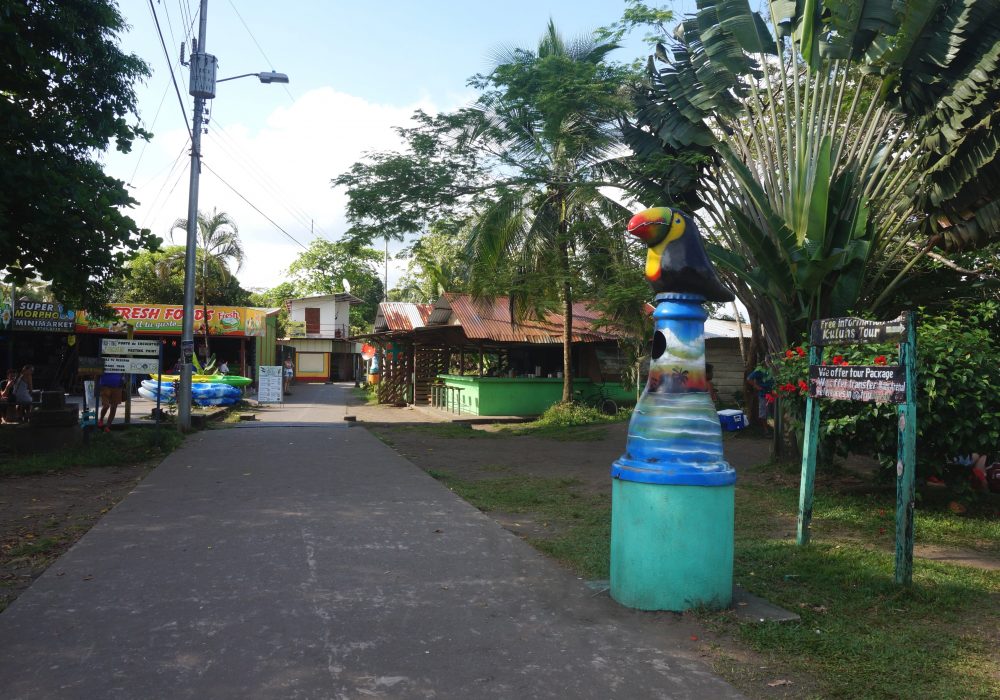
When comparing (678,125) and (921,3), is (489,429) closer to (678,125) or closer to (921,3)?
(678,125)

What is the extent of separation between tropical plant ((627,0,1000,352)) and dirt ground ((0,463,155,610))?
8.05m

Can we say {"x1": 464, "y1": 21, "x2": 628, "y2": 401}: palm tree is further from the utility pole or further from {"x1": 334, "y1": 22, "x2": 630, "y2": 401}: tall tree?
the utility pole

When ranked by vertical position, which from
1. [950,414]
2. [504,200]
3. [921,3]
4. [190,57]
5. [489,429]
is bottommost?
[489,429]

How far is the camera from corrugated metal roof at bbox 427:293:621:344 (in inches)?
851

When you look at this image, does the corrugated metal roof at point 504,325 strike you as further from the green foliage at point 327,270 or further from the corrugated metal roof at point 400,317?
the green foliage at point 327,270

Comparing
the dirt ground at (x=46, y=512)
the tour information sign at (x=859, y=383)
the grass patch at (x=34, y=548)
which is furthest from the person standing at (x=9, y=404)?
the tour information sign at (x=859, y=383)

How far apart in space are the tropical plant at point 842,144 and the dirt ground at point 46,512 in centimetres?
805

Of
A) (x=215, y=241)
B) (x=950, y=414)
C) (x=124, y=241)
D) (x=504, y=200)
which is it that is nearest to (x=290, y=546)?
(x=950, y=414)

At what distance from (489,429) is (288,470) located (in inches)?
372

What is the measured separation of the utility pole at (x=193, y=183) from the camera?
15695 millimetres

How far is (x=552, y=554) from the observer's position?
20.4ft

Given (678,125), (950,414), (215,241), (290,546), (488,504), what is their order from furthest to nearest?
(215,241) < (678,125) < (488,504) < (950,414) < (290,546)

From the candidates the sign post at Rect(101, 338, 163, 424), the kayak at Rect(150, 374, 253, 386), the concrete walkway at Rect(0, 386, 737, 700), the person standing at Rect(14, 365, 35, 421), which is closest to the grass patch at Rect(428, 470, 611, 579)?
the concrete walkway at Rect(0, 386, 737, 700)

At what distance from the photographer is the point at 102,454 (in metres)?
11.7
